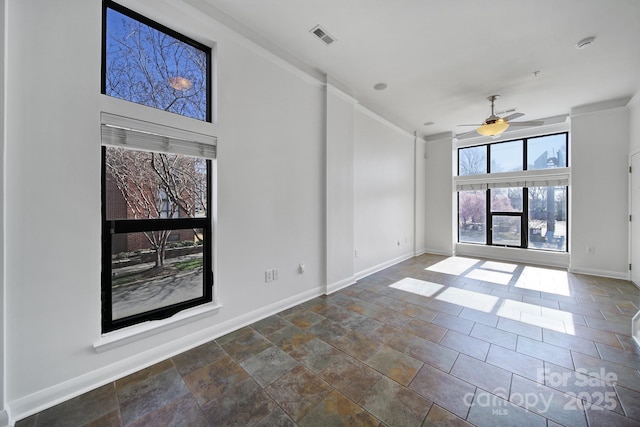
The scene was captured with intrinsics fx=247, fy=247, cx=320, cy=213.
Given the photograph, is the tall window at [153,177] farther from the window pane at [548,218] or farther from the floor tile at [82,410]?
the window pane at [548,218]

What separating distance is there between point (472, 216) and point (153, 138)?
21.8 feet

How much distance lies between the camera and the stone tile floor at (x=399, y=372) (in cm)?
147

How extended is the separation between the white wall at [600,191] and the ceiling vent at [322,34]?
15.6 feet

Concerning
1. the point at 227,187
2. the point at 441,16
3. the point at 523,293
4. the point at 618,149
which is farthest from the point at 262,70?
the point at 618,149

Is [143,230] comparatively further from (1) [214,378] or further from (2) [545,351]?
(2) [545,351]

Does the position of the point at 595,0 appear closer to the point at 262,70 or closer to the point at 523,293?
the point at 262,70

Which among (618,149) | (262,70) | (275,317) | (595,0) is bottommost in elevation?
(275,317)

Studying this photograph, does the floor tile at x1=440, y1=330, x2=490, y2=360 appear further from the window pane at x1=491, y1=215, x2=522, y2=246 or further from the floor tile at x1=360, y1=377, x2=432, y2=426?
the window pane at x1=491, y1=215, x2=522, y2=246

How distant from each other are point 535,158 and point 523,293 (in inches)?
135

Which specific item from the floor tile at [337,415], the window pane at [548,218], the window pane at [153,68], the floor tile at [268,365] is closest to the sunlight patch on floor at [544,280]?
the window pane at [548,218]

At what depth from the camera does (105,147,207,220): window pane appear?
1866mm

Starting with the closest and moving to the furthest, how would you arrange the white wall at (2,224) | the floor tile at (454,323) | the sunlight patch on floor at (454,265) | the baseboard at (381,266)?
the white wall at (2,224)
the floor tile at (454,323)
the baseboard at (381,266)
the sunlight patch on floor at (454,265)

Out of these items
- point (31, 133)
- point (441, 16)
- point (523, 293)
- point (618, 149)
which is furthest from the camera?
point (618, 149)

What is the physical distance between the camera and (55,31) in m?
1.56
